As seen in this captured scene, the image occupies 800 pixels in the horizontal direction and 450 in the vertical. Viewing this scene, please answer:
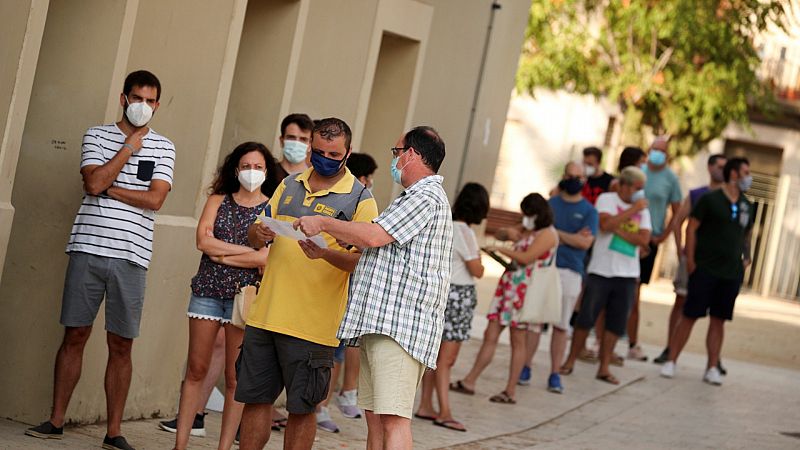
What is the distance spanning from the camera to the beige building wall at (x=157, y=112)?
8.50m

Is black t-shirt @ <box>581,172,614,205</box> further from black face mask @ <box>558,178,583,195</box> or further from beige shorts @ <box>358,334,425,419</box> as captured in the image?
beige shorts @ <box>358,334,425,419</box>

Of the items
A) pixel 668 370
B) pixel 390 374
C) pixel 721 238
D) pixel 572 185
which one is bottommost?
pixel 668 370

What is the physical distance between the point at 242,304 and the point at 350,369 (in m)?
3.04

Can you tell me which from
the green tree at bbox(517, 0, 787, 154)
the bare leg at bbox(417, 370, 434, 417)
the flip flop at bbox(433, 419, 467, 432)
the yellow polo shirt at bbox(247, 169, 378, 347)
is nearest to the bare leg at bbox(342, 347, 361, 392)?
the bare leg at bbox(417, 370, 434, 417)

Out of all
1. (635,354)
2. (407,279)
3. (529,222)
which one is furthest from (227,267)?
(635,354)

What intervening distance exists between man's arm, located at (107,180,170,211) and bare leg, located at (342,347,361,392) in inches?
117

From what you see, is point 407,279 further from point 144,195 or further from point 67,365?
point 67,365

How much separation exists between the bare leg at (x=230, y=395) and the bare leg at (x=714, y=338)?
24.3ft

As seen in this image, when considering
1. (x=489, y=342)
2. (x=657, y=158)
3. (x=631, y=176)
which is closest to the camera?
(x=489, y=342)

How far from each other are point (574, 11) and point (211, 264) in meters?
26.4

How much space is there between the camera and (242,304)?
→ 7973mm

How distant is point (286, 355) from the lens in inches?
280

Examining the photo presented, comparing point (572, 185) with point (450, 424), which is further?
point (572, 185)

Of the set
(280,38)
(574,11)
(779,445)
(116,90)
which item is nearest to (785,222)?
(574,11)
